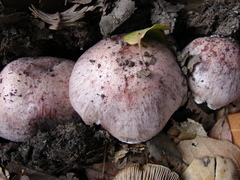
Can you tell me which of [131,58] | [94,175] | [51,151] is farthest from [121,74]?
[94,175]

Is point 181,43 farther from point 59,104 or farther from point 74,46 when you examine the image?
point 59,104

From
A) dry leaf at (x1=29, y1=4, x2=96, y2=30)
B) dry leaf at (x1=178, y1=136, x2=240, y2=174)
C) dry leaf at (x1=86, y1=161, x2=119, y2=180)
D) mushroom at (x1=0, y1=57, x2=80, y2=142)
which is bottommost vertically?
dry leaf at (x1=86, y1=161, x2=119, y2=180)

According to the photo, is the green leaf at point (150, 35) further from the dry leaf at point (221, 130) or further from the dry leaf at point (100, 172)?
the dry leaf at point (100, 172)

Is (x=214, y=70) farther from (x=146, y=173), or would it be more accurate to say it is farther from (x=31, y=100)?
(x=31, y=100)

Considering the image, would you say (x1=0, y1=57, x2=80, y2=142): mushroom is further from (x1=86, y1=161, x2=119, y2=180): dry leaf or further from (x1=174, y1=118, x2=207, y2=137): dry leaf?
(x1=174, y1=118, x2=207, y2=137): dry leaf

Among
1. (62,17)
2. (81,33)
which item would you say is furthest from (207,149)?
(62,17)

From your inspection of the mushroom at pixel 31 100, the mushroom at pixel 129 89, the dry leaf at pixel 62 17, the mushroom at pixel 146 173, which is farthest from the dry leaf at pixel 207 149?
the dry leaf at pixel 62 17

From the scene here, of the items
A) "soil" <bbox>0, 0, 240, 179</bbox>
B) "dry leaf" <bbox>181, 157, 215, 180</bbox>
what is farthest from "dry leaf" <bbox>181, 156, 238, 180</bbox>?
"soil" <bbox>0, 0, 240, 179</bbox>
